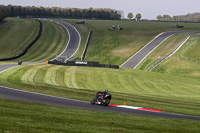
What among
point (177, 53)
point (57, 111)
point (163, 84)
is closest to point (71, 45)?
point (177, 53)

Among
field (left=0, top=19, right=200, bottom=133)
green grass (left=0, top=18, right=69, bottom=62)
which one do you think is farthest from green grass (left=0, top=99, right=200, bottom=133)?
green grass (left=0, top=18, right=69, bottom=62)

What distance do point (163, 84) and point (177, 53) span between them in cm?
3610

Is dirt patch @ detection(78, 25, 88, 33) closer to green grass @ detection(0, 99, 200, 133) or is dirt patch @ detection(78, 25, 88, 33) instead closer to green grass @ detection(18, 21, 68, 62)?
green grass @ detection(18, 21, 68, 62)

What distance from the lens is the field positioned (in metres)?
17.3

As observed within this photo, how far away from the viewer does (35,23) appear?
137875 millimetres

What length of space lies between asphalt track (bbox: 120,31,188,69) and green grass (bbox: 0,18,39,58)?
111 ft

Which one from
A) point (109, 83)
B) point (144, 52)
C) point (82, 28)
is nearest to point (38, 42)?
point (82, 28)

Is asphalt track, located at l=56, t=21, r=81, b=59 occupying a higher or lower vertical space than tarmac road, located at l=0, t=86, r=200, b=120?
lower

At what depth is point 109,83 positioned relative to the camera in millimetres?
52094

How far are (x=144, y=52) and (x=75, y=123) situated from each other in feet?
267

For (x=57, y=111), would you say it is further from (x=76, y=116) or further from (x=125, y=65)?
(x=125, y=65)

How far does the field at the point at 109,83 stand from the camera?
1734cm

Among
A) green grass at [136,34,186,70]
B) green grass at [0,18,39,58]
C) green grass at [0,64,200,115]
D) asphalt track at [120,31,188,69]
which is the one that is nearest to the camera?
green grass at [0,64,200,115]

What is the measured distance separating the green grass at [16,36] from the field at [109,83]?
167 inches
